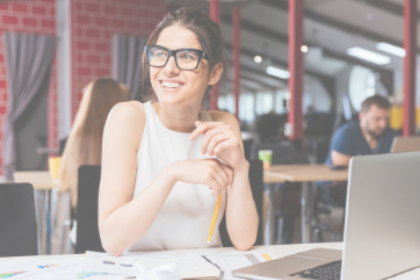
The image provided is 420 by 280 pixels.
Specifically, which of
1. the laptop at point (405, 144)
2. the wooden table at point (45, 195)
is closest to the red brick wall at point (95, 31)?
the wooden table at point (45, 195)

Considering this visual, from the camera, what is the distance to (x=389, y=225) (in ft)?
2.93

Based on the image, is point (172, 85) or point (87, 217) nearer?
point (172, 85)

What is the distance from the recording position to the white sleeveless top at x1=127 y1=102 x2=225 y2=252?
1.30 meters

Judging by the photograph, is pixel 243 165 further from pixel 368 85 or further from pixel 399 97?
pixel 368 85

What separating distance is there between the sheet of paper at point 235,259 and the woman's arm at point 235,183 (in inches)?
2.8

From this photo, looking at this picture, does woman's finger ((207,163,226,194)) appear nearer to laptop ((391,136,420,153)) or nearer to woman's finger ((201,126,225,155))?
woman's finger ((201,126,225,155))

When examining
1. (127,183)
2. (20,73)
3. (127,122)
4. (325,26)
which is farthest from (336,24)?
(127,183)

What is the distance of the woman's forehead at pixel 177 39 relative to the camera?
1.28m

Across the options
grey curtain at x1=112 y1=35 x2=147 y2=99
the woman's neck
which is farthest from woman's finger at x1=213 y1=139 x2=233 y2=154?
grey curtain at x1=112 y1=35 x2=147 y2=99

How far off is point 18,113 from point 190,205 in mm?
6309

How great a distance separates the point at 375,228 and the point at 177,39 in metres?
0.75

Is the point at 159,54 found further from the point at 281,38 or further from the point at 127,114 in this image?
the point at 281,38

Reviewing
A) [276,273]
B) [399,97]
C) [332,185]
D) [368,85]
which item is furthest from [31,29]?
[368,85]

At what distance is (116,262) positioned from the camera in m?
1.08
